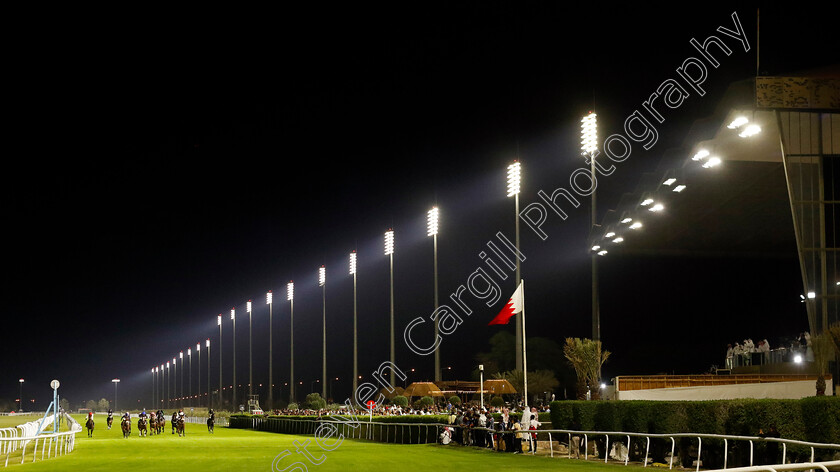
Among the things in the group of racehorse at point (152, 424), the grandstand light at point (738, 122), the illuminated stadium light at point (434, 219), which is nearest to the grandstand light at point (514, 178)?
the illuminated stadium light at point (434, 219)

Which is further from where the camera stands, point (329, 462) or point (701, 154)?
point (701, 154)

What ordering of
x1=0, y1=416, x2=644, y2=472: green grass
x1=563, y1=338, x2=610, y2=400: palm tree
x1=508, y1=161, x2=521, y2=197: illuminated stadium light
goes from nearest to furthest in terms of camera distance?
x1=0, y1=416, x2=644, y2=472: green grass
x1=563, y1=338, x2=610, y2=400: palm tree
x1=508, y1=161, x2=521, y2=197: illuminated stadium light

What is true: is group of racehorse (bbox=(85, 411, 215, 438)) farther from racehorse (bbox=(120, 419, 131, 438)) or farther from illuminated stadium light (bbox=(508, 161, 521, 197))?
illuminated stadium light (bbox=(508, 161, 521, 197))

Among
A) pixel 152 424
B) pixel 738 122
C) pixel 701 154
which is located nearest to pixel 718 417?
pixel 738 122

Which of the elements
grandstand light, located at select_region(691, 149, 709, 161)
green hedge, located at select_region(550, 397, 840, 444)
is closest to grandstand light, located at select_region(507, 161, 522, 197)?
grandstand light, located at select_region(691, 149, 709, 161)

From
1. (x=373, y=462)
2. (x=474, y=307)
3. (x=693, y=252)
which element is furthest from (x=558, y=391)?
(x=373, y=462)

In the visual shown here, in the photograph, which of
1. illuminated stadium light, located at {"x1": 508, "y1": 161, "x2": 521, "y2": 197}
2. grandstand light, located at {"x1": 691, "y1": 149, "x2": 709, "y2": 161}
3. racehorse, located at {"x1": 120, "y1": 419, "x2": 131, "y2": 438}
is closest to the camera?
grandstand light, located at {"x1": 691, "y1": 149, "x2": 709, "y2": 161}

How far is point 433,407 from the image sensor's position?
150 ft

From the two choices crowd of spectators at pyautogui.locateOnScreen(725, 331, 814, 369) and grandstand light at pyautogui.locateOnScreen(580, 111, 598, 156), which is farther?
crowd of spectators at pyautogui.locateOnScreen(725, 331, 814, 369)

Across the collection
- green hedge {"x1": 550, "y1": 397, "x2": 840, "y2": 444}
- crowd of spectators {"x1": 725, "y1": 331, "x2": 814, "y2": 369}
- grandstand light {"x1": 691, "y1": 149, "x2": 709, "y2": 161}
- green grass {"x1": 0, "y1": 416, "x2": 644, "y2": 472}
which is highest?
grandstand light {"x1": 691, "y1": 149, "x2": 709, "y2": 161}

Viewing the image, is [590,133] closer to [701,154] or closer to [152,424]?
[701,154]

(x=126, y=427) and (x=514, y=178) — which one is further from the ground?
(x=514, y=178)

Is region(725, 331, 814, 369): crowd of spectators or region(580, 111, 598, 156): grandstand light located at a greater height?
region(580, 111, 598, 156): grandstand light

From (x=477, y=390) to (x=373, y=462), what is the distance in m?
41.3
